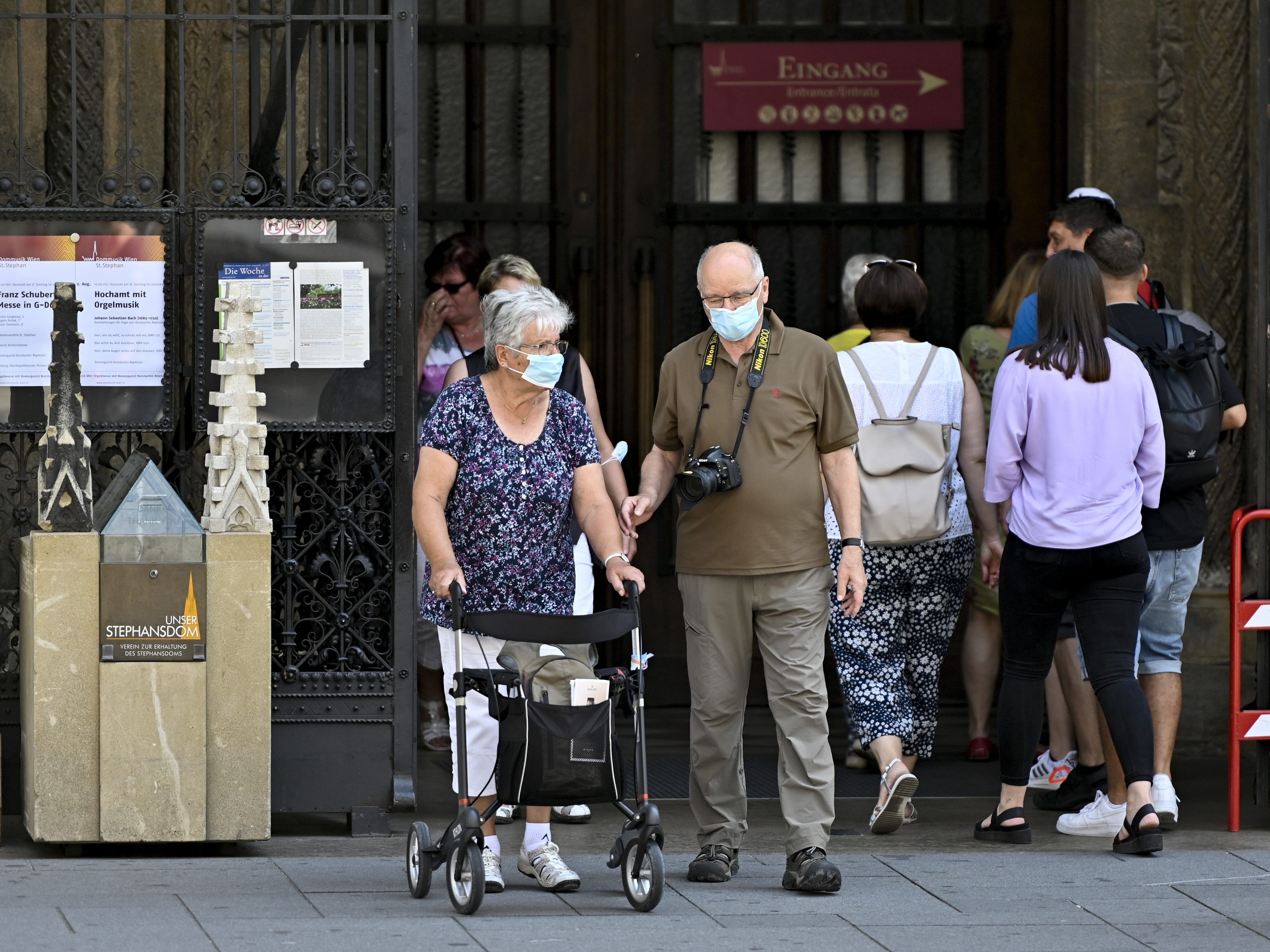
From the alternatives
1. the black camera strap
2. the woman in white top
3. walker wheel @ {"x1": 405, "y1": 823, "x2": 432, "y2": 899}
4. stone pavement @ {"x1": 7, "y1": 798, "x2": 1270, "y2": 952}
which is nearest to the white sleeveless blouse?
the woman in white top

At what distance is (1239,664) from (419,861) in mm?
2806

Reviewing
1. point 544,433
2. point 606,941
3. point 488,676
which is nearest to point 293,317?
point 544,433

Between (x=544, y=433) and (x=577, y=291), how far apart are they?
3390 mm

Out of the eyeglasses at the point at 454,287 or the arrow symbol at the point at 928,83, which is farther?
the arrow symbol at the point at 928,83

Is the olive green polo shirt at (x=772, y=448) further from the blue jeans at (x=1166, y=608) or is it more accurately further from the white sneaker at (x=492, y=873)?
the blue jeans at (x=1166, y=608)

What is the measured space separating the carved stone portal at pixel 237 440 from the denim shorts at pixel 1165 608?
2714 mm

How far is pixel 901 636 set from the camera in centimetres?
716

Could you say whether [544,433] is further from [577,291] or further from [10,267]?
[577,291]

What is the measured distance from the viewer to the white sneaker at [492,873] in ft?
19.3

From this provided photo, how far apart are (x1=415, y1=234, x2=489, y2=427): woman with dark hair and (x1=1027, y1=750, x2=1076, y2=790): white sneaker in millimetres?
2620

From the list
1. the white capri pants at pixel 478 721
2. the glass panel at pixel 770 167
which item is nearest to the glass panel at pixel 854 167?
the glass panel at pixel 770 167

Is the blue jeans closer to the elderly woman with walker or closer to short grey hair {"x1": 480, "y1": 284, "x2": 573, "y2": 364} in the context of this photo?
the elderly woman with walker

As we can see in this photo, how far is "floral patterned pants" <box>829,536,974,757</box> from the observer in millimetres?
7043

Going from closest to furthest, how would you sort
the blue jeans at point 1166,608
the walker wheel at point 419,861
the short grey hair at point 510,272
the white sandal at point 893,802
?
the walker wheel at point 419,861
the white sandal at point 893,802
the blue jeans at point 1166,608
the short grey hair at point 510,272
